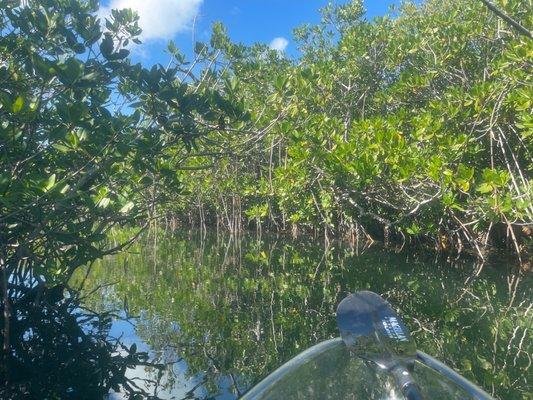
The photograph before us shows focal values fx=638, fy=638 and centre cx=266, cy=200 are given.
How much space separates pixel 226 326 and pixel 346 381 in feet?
12.0

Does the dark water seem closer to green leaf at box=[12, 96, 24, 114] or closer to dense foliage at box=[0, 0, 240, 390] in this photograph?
dense foliage at box=[0, 0, 240, 390]

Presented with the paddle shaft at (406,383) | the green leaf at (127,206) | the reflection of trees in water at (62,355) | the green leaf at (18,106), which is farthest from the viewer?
the green leaf at (127,206)

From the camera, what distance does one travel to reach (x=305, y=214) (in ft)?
43.5

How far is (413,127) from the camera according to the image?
10.3m

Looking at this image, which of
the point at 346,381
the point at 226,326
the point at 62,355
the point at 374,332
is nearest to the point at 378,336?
the point at 374,332

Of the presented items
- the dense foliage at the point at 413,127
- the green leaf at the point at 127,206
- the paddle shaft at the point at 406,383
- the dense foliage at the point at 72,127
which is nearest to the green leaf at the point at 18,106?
the dense foliage at the point at 72,127

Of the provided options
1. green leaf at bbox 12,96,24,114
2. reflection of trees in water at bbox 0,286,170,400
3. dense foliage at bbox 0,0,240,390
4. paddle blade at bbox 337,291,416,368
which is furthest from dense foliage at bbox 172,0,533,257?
paddle blade at bbox 337,291,416,368

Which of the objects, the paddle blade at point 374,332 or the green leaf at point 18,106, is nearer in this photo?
the paddle blade at point 374,332

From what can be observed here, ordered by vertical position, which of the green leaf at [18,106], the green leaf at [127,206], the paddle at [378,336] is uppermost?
the green leaf at [18,106]

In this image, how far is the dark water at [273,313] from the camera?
153 inches

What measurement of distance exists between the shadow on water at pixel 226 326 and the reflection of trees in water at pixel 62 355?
0.04 feet

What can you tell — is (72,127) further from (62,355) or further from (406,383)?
(406,383)

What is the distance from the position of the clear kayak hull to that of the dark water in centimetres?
183

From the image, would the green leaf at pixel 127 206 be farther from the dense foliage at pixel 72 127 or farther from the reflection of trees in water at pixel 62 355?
the reflection of trees in water at pixel 62 355
